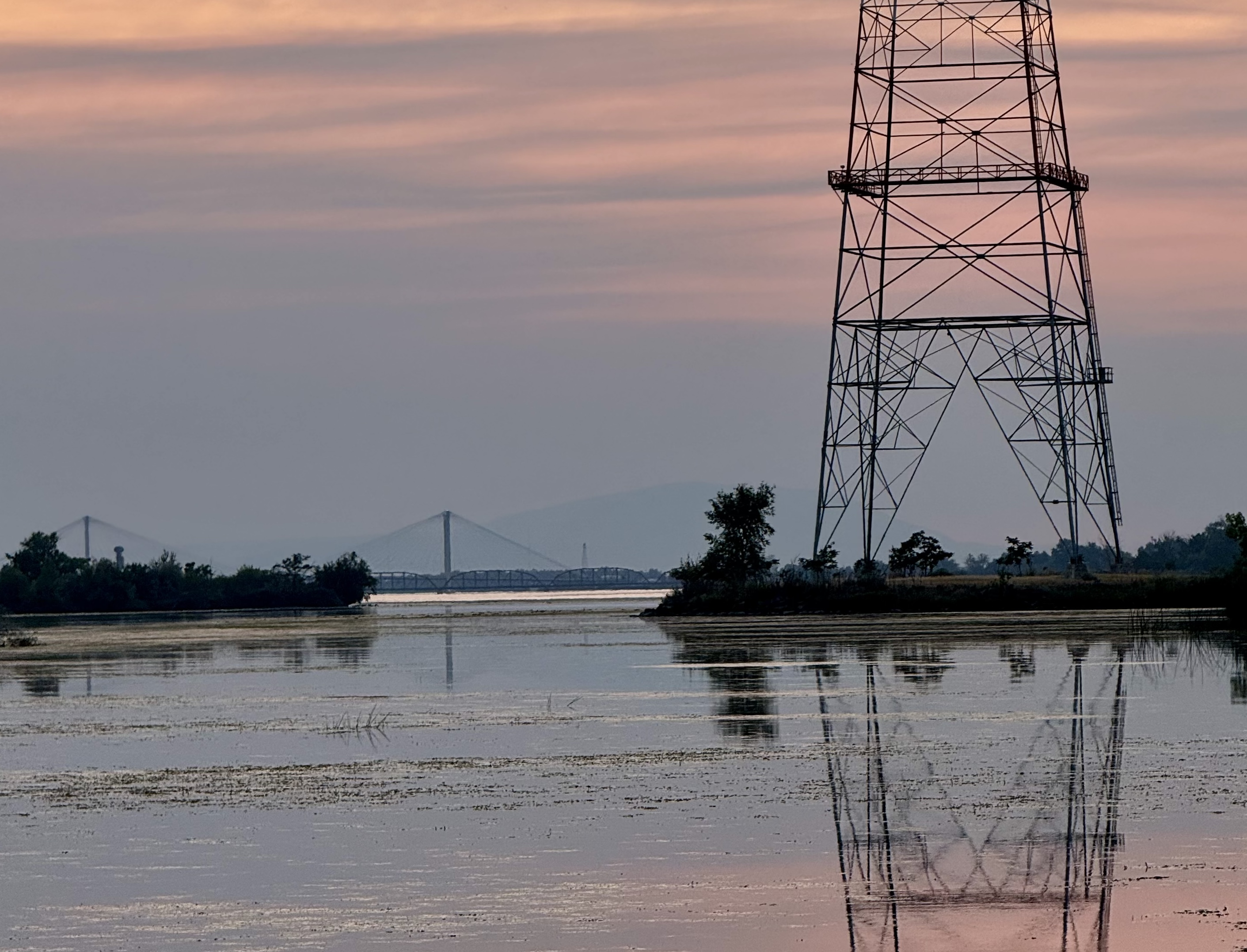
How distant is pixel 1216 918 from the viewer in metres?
16.3

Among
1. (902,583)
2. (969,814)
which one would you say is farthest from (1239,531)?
(969,814)

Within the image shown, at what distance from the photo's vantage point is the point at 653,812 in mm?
22969

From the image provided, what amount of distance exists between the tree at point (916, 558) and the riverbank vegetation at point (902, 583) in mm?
60

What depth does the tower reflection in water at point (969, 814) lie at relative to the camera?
1666 centimetres

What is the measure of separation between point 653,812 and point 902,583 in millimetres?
64441

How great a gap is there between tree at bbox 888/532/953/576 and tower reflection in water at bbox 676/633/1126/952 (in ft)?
171

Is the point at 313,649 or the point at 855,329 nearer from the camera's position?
the point at 313,649

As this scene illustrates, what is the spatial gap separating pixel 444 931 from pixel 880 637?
44.9 metres

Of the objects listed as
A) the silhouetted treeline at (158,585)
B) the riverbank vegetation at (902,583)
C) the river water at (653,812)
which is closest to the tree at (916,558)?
the riverbank vegetation at (902,583)

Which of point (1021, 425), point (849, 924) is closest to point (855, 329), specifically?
point (1021, 425)

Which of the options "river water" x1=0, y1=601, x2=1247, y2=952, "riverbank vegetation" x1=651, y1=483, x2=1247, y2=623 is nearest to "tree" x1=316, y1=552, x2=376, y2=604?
"riverbank vegetation" x1=651, y1=483, x2=1247, y2=623

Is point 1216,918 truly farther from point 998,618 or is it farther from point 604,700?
point 998,618

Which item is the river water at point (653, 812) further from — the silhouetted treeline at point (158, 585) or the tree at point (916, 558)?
the silhouetted treeline at point (158, 585)

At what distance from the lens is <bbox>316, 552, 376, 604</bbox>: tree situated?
180 metres
